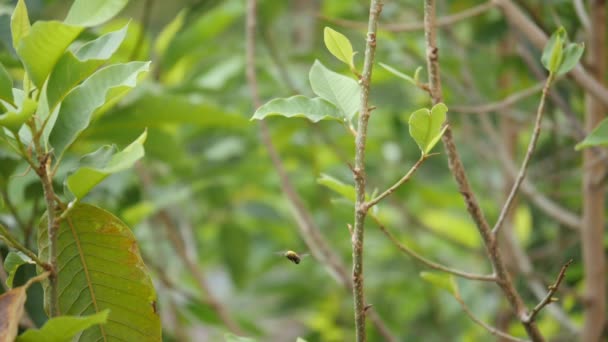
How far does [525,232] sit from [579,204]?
0.56 m

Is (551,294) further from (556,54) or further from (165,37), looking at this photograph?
(165,37)

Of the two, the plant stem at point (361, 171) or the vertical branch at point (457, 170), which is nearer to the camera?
the plant stem at point (361, 171)

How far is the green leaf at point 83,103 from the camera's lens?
2.04 ft

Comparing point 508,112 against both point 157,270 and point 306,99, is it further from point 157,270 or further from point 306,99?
point 306,99

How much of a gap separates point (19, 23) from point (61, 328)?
24 centimetres

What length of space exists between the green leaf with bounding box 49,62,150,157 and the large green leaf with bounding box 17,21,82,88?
0.13ft

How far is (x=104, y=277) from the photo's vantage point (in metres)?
0.66

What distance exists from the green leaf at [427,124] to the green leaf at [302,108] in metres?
0.06

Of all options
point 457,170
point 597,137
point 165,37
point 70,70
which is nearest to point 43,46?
point 70,70

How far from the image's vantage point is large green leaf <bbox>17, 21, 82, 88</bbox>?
0.58 meters

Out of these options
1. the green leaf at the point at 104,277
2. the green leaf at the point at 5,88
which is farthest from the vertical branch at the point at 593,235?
the green leaf at the point at 5,88

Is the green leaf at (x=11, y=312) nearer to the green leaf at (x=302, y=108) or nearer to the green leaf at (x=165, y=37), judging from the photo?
the green leaf at (x=302, y=108)

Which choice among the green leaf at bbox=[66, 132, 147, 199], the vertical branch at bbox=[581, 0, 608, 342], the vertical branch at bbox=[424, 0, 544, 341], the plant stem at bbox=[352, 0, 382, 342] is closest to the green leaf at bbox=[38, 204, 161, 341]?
the green leaf at bbox=[66, 132, 147, 199]

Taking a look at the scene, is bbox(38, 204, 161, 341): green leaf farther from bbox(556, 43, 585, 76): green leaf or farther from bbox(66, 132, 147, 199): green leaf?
bbox(556, 43, 585, 76): green leaf
